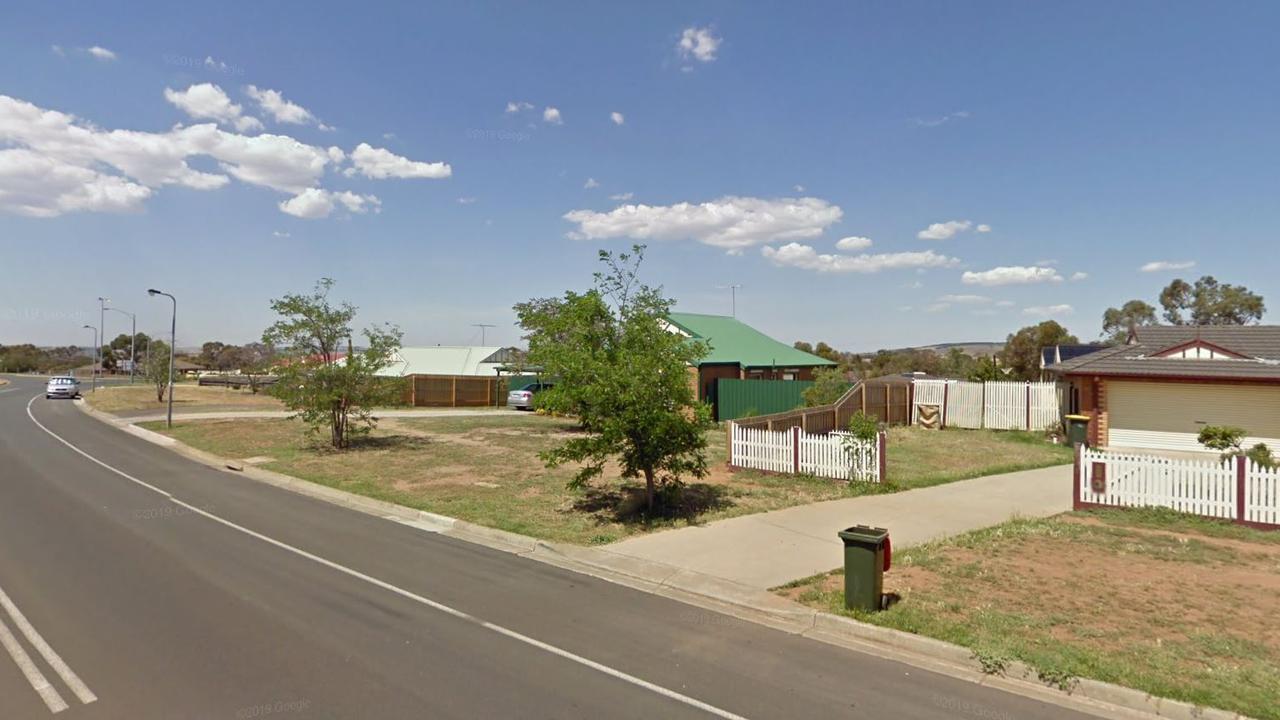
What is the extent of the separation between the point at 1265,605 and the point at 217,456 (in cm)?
2317

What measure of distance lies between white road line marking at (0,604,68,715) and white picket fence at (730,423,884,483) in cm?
1288

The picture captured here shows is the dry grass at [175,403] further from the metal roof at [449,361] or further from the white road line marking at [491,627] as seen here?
the white road line marking at [491,627]

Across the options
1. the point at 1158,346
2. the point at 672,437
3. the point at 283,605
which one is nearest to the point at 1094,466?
the point at 672,437

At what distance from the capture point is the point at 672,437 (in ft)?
39.0

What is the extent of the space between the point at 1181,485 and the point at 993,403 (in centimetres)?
1522

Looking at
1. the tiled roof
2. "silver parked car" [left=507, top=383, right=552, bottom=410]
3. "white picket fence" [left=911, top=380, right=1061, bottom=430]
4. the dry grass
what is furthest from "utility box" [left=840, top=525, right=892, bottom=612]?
the dry grass

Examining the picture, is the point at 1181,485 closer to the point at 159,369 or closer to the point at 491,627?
the point at 491,627

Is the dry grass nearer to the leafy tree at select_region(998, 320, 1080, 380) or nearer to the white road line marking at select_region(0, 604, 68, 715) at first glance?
the white road line marking at select_region(0, 604, 68, 715)

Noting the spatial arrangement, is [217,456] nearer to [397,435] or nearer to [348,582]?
[397,435]

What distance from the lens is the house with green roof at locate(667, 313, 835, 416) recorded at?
30.1 meters

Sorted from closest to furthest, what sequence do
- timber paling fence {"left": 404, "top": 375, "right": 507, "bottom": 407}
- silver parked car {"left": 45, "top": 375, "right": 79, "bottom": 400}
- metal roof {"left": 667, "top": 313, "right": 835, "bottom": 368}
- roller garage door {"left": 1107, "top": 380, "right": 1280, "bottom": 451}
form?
roller garage door {"left": 1107, "top": 380, "right": 1280, "bottom": 451} < metal roof {"left": 667, "top": 313, "right": 835, "bottom": 368} < timber paling fence {"left": 404, "top": 375, "right": 507, "bottom": 407} < silver parked car {"left": 45, "top": 375, "right": 79, "bottom": 400}

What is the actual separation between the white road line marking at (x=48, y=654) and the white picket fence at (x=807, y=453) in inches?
501

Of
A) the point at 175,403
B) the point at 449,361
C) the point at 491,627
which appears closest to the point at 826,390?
the point at 491,627

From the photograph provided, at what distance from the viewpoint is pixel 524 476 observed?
1636 cm
